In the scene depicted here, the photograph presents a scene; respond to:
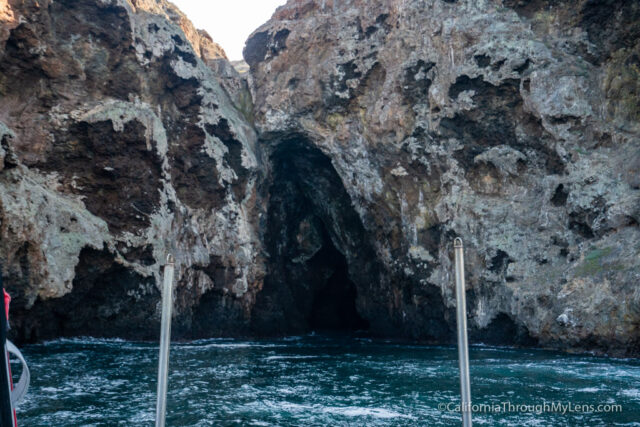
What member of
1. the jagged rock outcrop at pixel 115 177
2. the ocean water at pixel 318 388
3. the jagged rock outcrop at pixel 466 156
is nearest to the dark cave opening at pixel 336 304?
the jagged rock outcrop at pixel 466 156

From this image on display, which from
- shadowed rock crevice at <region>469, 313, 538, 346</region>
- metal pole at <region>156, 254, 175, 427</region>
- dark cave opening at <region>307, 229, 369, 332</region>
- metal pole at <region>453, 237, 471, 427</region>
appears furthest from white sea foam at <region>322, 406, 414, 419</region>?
dark cave opening at <region>307, 229, 369, 332</region>

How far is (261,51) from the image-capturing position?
27906mm

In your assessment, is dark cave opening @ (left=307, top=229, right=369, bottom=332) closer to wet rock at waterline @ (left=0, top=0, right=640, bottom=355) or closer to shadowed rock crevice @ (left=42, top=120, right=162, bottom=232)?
wet rock at waterline @ (left=0, top=0, right=640, bottom=355)

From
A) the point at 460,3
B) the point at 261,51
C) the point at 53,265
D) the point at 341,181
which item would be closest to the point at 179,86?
the point at 261,51

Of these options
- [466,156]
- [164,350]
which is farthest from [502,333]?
[164,350]

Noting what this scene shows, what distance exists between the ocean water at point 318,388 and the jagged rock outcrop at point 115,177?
96.5 inches

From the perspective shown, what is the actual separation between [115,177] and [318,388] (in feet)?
42.2

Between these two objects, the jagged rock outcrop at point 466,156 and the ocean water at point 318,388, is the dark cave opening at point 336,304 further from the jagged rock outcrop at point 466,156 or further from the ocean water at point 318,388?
the ocean water at point 318,388

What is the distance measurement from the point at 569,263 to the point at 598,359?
4.28m

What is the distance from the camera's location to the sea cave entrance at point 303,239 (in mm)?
26453

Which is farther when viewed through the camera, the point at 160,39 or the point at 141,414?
the point at 160,39

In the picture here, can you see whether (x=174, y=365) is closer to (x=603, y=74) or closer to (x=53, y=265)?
(x=53, y=265)

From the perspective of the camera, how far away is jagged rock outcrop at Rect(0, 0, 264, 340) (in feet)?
54.5

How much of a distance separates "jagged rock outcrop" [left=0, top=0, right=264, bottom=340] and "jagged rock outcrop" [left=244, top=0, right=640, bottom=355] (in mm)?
3156
